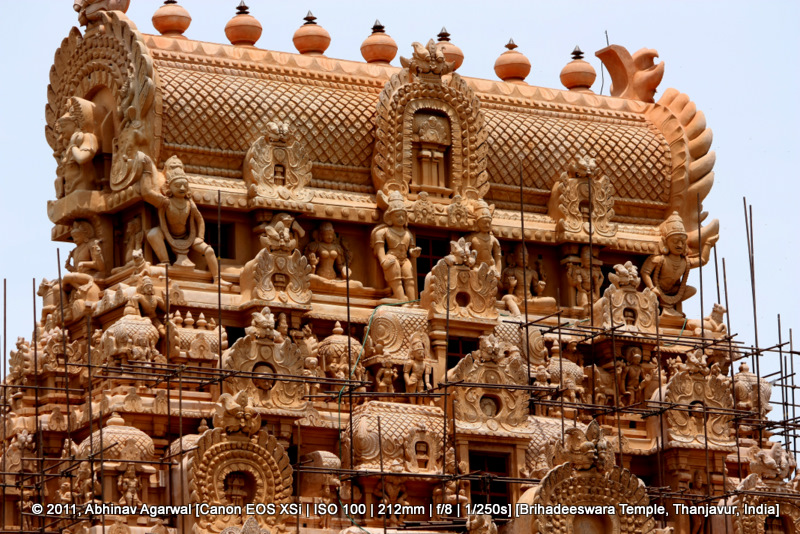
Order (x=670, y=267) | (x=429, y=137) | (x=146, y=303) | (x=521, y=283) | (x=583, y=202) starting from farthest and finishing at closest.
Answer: (x=670, y=267) < (x=583, y=202) < (x=521, y=283) < (x=429, y=137) < (x=146, y=303)

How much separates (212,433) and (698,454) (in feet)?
35.4

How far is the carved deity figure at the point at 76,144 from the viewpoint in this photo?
49500mm

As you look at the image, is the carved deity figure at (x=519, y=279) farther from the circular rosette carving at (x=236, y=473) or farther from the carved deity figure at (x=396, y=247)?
the circular rosette carving at (x=236, y=473)

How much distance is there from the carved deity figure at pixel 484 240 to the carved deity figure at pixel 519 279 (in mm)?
599

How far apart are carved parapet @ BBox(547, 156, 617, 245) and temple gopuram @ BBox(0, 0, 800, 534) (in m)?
0.06

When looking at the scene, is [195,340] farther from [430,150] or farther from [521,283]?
[521,283]

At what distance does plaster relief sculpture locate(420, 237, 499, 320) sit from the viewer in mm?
48844

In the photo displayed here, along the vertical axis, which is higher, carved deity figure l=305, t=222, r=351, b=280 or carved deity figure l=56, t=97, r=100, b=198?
carved deity figure l=56, t=97, r=100, b=198

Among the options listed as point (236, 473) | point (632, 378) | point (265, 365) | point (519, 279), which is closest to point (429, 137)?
point (519, 279)

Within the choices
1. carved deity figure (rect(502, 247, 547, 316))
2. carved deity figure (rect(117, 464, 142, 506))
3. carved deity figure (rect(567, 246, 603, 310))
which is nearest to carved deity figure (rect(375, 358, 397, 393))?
carved deity figure (rect(502, 247, 547, 316))

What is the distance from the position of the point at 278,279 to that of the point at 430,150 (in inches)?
200

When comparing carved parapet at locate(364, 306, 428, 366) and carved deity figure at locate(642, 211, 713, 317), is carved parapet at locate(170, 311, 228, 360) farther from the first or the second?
carved deity figure at locate(642, 211, 713, 317)

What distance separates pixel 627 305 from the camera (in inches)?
2023

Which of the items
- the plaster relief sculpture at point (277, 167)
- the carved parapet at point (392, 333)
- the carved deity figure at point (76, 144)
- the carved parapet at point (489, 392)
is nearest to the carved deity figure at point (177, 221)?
the plaster relief sculpture at point (277, 167)
